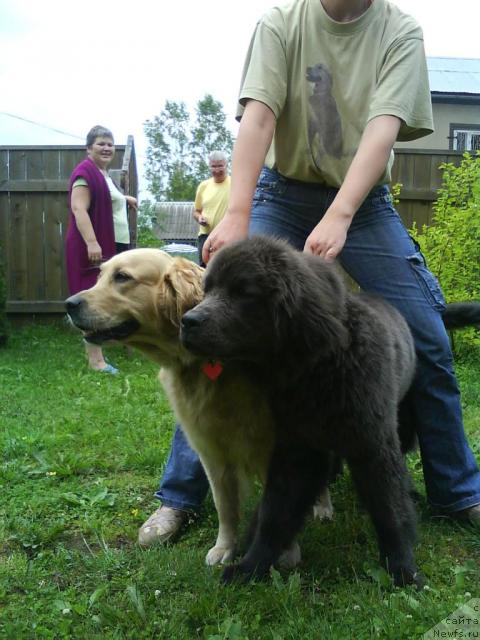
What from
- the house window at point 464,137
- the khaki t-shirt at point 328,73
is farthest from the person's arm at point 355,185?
the house window at point 464,137

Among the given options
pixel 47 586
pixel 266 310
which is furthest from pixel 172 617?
pixel 266 310

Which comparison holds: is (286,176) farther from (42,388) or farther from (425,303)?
(42,388)

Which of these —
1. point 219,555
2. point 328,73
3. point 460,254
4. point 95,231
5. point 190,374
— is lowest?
point 219,555

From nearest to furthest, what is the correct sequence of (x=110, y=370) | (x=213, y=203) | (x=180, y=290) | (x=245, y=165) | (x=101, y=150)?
(x=245, y=165) < (x=180, y=290) < (x=110, y=370) < (x=101, y=150) < (x=213, y=203)

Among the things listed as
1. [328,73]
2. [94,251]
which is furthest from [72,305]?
[94,251]

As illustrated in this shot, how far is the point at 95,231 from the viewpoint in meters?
7.58

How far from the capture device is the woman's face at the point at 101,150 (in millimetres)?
7629

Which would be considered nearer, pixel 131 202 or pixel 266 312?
pixel 266 312

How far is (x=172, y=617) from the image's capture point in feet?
8.21

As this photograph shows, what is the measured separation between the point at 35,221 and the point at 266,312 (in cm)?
927

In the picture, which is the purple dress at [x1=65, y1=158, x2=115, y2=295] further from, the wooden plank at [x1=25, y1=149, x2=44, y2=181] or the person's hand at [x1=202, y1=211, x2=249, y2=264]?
the person's hand at [x1=202, y1=211, x2=249, y2=264]

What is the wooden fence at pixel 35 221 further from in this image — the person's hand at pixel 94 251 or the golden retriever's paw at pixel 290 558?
the golden retriever's paw at pixel 290 558

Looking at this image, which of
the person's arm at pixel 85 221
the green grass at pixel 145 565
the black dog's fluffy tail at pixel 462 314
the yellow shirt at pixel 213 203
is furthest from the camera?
the yellow shirt at pixel 213 203

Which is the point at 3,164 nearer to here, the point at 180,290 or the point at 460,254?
the point at 460,254
